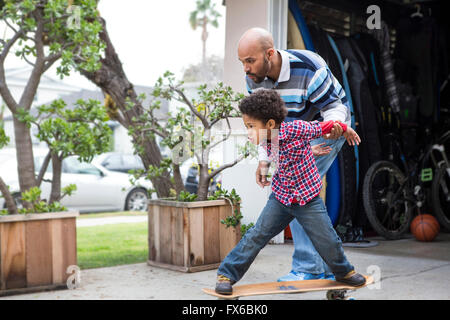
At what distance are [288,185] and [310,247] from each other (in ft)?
2.28

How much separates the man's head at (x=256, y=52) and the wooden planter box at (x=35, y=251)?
61.5 inches

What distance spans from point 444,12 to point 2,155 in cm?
765

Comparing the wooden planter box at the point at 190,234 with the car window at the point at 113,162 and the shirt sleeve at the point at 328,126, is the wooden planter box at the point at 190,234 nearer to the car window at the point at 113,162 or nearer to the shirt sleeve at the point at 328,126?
the shirt sleeve at the point at 328,126

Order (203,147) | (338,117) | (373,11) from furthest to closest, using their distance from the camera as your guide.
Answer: (373,11)
(203,147)
(338,117)

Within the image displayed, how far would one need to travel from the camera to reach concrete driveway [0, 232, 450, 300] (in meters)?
3.25

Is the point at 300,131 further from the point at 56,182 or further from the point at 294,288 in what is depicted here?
the point at 56,182

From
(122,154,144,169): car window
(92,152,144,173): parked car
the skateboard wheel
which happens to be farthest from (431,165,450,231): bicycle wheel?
(122,154,144,169): car window

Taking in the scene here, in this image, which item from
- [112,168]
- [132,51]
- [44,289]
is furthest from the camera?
[132,51]

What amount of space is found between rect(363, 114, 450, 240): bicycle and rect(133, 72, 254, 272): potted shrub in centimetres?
175

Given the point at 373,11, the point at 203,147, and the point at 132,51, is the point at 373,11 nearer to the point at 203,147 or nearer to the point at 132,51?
the point at 203,147

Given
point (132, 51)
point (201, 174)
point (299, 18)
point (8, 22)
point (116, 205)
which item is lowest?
point (116, 205)

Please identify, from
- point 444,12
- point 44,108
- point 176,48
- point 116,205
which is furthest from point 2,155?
point 176,48

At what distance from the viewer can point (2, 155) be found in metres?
9.95

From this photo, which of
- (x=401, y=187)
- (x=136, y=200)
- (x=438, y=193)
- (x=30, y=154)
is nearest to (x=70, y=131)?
(x=30, y=154)
